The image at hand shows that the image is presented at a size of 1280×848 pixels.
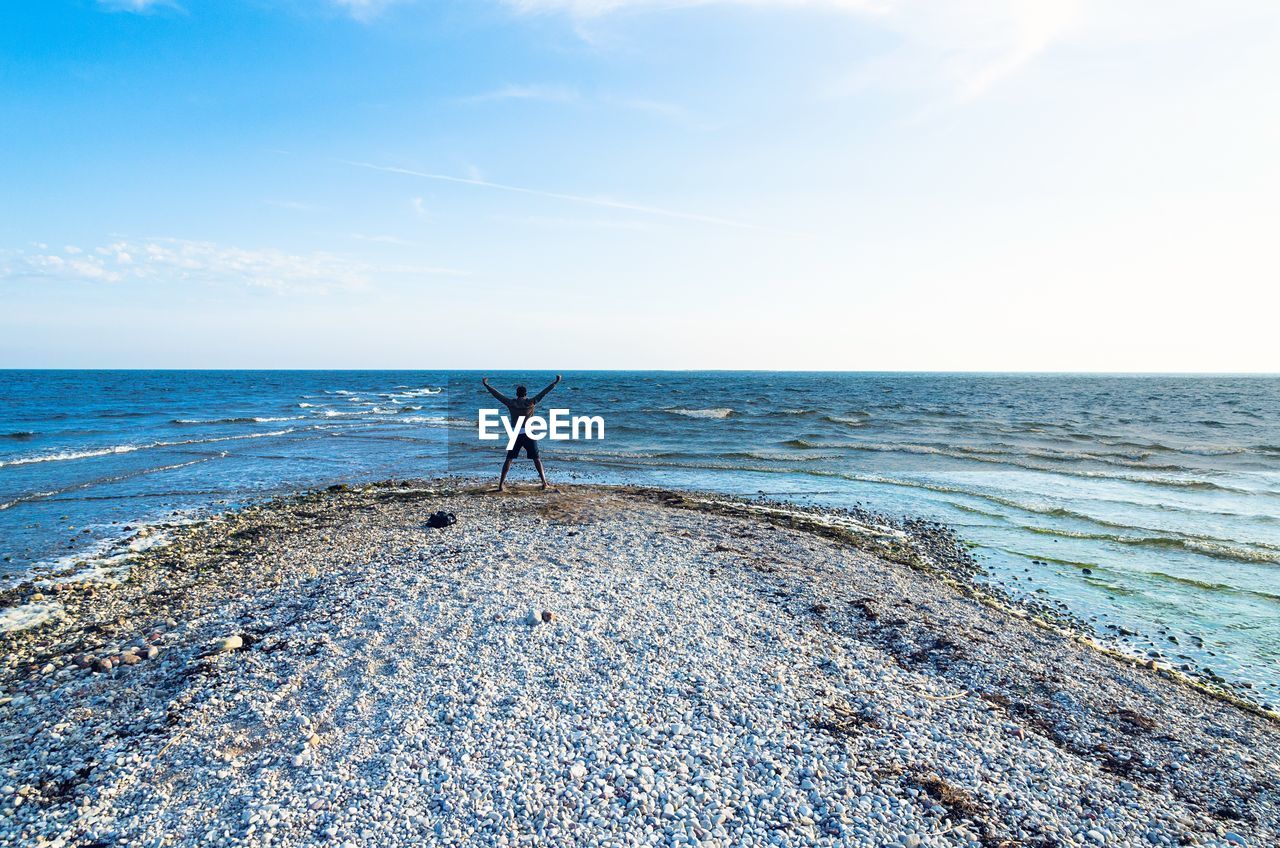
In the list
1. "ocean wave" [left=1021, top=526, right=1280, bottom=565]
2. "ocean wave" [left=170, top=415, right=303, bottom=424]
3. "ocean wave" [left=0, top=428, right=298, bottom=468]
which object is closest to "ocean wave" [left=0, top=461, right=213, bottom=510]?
"ocean wave" [left=0, top=428, right=298, bottom=468]

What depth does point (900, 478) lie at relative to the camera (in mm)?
24984

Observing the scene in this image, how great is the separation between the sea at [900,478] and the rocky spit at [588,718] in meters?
2.86

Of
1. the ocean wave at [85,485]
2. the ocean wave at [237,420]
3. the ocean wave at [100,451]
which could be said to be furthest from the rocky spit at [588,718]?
the ocean wave at [237,420]

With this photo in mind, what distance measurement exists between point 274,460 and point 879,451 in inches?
1094

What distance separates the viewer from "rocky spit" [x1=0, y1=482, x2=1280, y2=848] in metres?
5.52

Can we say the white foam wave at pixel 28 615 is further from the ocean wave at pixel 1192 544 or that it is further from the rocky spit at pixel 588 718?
the ocean wave at pixel 1192 544

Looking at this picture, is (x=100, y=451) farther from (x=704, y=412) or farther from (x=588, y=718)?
(x=704, y=412)

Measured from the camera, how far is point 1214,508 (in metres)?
19.7

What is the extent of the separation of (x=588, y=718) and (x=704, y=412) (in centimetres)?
4939

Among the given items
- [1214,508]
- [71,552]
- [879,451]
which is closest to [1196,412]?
[879,451]

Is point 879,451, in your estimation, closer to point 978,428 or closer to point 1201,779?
point 978,428

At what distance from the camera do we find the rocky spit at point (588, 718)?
5.52 metres

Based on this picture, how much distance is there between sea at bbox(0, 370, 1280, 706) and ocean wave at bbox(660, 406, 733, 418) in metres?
2.06

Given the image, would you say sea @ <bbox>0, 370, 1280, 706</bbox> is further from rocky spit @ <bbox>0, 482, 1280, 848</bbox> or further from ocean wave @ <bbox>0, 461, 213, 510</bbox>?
rocky spit @ <bbox>0, 482, 1280, 848</bbox>
